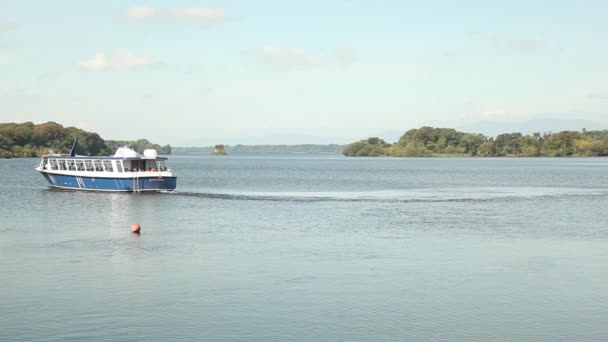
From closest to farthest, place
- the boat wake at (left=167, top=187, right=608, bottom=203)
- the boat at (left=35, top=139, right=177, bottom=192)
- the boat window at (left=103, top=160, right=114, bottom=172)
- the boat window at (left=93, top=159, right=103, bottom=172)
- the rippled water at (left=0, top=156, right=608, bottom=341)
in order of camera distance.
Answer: the rippled water at (left=0, top=156, right=608, bottom=341) < the boat wake at (left=167, top=187, right=608, bottom=203) < the boat at (left=35, top=139, right=177, bottom=192) < the boat window at (left=103, top=160, right=114, bottom=172) < the boat window at (left=93, top=159, right=103, bottom=172)

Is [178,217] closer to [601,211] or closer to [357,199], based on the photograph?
[357,199]

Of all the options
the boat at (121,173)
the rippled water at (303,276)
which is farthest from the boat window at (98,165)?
the rippled water at (303,276)

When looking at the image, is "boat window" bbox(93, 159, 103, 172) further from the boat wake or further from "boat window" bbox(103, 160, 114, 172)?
the boat wake

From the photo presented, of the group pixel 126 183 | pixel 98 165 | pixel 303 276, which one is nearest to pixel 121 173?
pixel 126 183

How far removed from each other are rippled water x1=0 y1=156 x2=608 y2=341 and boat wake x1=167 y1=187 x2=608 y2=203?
20.6 m

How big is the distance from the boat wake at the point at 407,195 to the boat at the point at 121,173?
3523 mm

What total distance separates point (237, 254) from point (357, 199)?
167 ft

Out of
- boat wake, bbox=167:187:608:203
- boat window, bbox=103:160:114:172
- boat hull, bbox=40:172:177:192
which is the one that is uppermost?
boat window, bbox=103:160:114:172

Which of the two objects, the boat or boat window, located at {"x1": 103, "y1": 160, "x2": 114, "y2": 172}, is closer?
the boat

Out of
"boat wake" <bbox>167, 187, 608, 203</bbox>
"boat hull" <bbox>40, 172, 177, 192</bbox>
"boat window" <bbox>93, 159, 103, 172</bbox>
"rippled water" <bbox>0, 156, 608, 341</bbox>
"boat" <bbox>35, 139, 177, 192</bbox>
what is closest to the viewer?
"rippled water" <bbox>0, 156, 608, 341</bbox>

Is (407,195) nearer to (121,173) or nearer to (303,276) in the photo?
(121,173)

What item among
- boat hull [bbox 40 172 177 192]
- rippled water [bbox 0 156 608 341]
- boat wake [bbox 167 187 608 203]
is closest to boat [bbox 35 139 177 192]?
boat hull [bbox 40 172 177 192]

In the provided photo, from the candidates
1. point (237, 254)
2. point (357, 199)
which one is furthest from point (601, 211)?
point (237, 254)

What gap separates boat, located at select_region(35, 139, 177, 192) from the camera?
9594 cm
